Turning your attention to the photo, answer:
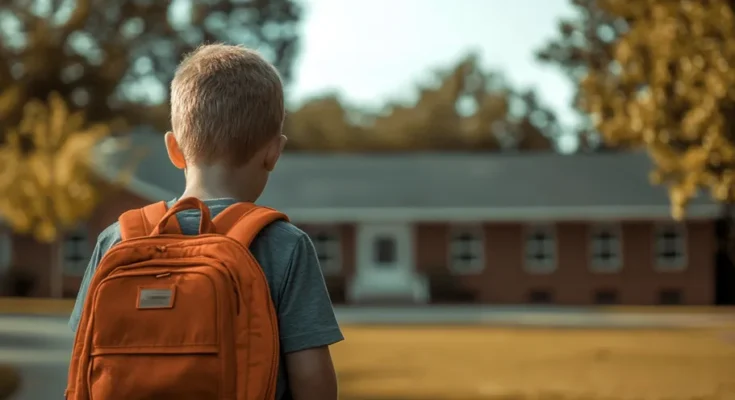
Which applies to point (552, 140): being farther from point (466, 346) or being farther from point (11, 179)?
point (466, 346)

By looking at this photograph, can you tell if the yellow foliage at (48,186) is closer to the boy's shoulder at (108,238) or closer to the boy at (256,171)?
the boy's shoulder at (108,238)

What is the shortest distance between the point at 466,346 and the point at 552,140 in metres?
45.8

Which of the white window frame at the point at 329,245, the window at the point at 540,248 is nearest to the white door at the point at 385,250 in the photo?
the white window frame at the point at 329,245

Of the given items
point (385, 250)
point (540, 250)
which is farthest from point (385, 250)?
point (540, 250)

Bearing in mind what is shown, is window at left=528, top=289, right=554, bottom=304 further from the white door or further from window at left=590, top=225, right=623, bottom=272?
the white door

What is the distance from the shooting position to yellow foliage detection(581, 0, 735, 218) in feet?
79.9

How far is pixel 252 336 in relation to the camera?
8.77 ft

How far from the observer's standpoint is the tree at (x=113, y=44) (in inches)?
1843

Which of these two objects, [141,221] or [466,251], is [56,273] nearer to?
[466,251]

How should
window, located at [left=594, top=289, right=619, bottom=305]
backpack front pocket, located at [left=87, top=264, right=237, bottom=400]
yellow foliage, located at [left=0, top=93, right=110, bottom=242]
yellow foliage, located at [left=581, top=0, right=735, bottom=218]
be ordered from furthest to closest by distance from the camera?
window, located at [left=594, top=289, right=619, bottom=305]
yellow foliage, located at [left=0, top=93, right=110, bottom=242]
yellow foliage, located at [left=581, top=0, right=735, bottom=218]
backpack front pocket, located at [left=87, top=264, right=237, bottom=400]

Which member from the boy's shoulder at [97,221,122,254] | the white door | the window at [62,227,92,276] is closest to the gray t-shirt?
the boy's shoulder at [97,221,122,254]

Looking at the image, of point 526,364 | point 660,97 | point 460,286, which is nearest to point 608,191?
point 460,286

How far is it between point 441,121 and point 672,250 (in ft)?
116

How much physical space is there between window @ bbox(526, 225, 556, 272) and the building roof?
0.80m
